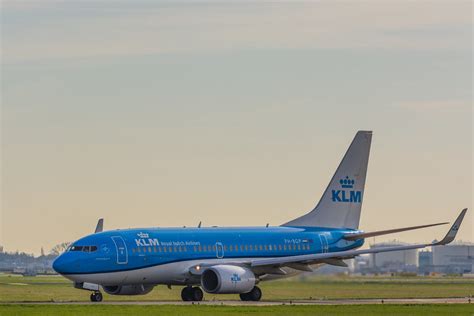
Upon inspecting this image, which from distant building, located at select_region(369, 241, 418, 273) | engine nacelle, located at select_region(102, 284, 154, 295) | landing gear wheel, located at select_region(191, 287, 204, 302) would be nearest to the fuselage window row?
landing gear wheel, located at select_region(191, 287, 204, 302)

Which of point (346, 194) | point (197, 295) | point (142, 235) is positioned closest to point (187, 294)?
point (197, 295)

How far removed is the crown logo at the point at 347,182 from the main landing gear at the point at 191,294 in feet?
43.6

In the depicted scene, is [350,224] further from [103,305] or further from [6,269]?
[6,269]

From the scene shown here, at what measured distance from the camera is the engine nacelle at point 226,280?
7150 cm

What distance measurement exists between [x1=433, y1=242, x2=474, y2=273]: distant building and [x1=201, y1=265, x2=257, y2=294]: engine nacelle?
8059 cm

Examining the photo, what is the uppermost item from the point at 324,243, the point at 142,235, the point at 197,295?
the point at 324,243

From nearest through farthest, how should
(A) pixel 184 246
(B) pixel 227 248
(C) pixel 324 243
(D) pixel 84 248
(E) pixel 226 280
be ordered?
(D) pixel 84 248, (E) pixel 226 280, (A) pixel 184 246, (B) pixel 227 248, (C) pixel 324 243

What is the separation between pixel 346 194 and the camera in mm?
83000

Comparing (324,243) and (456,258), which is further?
(456,258)

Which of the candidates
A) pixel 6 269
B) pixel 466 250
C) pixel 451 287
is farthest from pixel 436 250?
pixel 451 287

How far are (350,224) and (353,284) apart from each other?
10458mm

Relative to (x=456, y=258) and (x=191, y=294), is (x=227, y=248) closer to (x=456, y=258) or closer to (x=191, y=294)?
(x=191, y=294)

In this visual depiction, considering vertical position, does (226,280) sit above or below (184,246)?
below

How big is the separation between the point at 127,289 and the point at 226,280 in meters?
6.03
